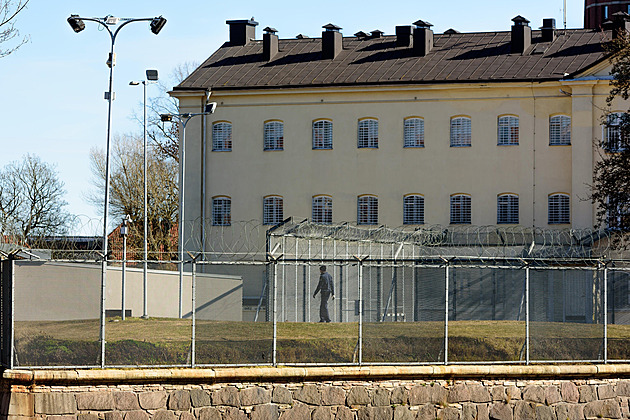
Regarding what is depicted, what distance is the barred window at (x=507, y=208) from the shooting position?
4297 cm

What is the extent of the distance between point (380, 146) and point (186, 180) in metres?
9.31

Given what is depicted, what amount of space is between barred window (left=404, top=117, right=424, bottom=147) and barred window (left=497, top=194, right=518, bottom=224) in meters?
4.30

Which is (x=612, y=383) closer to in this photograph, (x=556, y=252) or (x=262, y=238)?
(x=556, y=252)

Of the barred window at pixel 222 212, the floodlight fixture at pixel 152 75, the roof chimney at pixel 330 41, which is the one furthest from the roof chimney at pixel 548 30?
the floodlight fixture at pixel 152 75

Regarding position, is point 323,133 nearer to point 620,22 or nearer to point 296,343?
point 620,22

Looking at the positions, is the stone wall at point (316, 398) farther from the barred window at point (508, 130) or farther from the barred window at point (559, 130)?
the barred window at point (508, 130)

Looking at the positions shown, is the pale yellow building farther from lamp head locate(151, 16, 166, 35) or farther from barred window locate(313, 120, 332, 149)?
lamp head locate(151, 16, 166, 35)

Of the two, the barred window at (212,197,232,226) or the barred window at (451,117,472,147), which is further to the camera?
the barred window at (212,197,232,226)

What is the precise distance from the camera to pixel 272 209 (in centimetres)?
4531

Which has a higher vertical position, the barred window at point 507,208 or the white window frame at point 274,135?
the white window frame at point 274,135

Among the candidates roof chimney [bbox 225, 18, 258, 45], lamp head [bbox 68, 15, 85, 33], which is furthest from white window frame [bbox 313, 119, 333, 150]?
lamp head [bbox 68, 15, 85, 33]

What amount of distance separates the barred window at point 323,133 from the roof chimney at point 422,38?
553 centimetres

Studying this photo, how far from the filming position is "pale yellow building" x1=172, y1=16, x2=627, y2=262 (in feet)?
140

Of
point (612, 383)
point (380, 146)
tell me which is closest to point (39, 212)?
point (380, 146)
